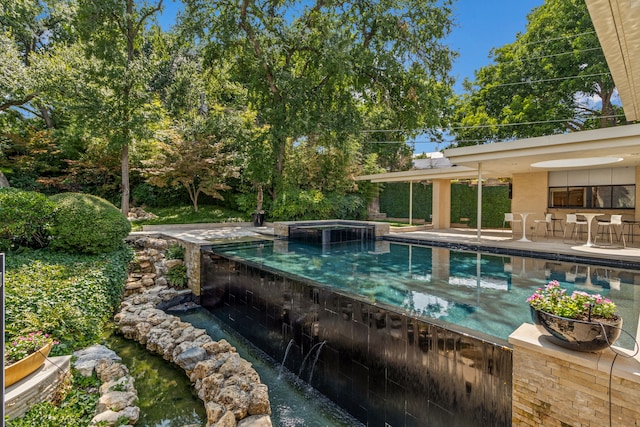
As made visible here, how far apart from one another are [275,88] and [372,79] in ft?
14.7

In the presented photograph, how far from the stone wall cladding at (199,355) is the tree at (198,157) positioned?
6.20 metres

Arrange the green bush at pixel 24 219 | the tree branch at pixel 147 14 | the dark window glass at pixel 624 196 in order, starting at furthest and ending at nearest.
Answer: the tree branch at pixel 147 14 < the dark window glass at pixel 624 196 < the green bush at pixel 24 219

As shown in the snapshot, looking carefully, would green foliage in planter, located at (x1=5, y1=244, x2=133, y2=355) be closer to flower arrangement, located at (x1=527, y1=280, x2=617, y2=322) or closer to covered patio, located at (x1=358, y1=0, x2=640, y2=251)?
flower arrangement, located at (x1=527, y1=280, x2=617, y2=322)

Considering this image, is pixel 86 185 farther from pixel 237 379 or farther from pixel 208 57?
pixel 237 379

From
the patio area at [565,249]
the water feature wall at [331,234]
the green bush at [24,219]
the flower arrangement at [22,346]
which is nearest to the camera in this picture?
the flower arrangement at [22,346]

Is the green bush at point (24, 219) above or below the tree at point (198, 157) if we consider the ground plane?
below

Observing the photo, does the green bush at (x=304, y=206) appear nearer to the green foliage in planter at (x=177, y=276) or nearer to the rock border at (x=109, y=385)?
the green foliage in planter at (x=177, y=276)

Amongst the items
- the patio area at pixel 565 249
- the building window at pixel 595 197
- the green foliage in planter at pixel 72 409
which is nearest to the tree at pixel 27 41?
the green foliage in planter at pixel 72 409

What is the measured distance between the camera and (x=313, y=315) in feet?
17.8

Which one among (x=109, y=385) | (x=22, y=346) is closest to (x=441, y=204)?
(x=109, y=385)

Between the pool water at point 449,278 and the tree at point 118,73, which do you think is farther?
the tree at point 118,73

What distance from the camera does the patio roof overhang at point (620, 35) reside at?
10.6 ft

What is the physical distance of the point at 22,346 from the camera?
13.1 ft

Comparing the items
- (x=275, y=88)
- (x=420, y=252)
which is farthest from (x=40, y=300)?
(x=275, y=88)
